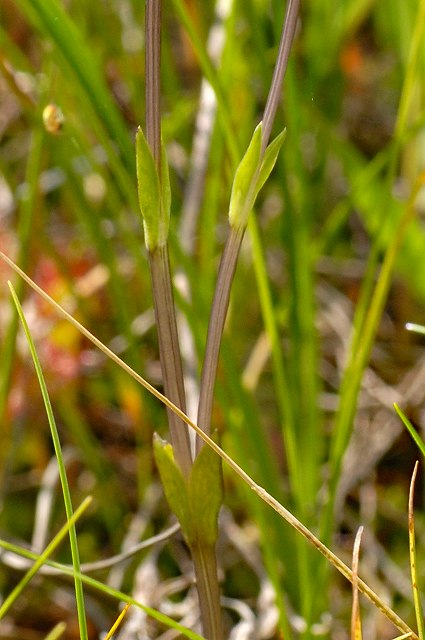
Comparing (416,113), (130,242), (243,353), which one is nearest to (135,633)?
(130,242)

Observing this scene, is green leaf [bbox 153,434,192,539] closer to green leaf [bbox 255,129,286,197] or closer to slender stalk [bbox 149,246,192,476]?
slender stalk [bbox 149,246,192,476]

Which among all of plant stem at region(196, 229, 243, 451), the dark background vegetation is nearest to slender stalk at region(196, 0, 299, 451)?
plant stem at region(196, 229, 243, 451)

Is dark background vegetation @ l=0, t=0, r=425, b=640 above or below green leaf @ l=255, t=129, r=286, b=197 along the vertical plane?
below

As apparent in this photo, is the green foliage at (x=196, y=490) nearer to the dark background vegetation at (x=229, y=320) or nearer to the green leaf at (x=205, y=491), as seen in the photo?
the green leaf at (x=205, y=491)

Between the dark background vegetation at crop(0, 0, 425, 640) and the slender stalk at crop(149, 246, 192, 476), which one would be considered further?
the dark background vegetation at crop(0, 0, 425, 640)

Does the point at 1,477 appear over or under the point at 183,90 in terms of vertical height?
under

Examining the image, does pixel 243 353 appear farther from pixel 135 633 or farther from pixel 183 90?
pixel 183 90

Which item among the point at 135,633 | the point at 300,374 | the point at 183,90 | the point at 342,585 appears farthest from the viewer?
the point at 183,90

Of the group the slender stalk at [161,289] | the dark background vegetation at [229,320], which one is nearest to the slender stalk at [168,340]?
the slender stalk at [161,289]

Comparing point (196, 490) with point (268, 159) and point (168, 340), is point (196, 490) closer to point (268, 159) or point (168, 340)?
point (168, 340)
